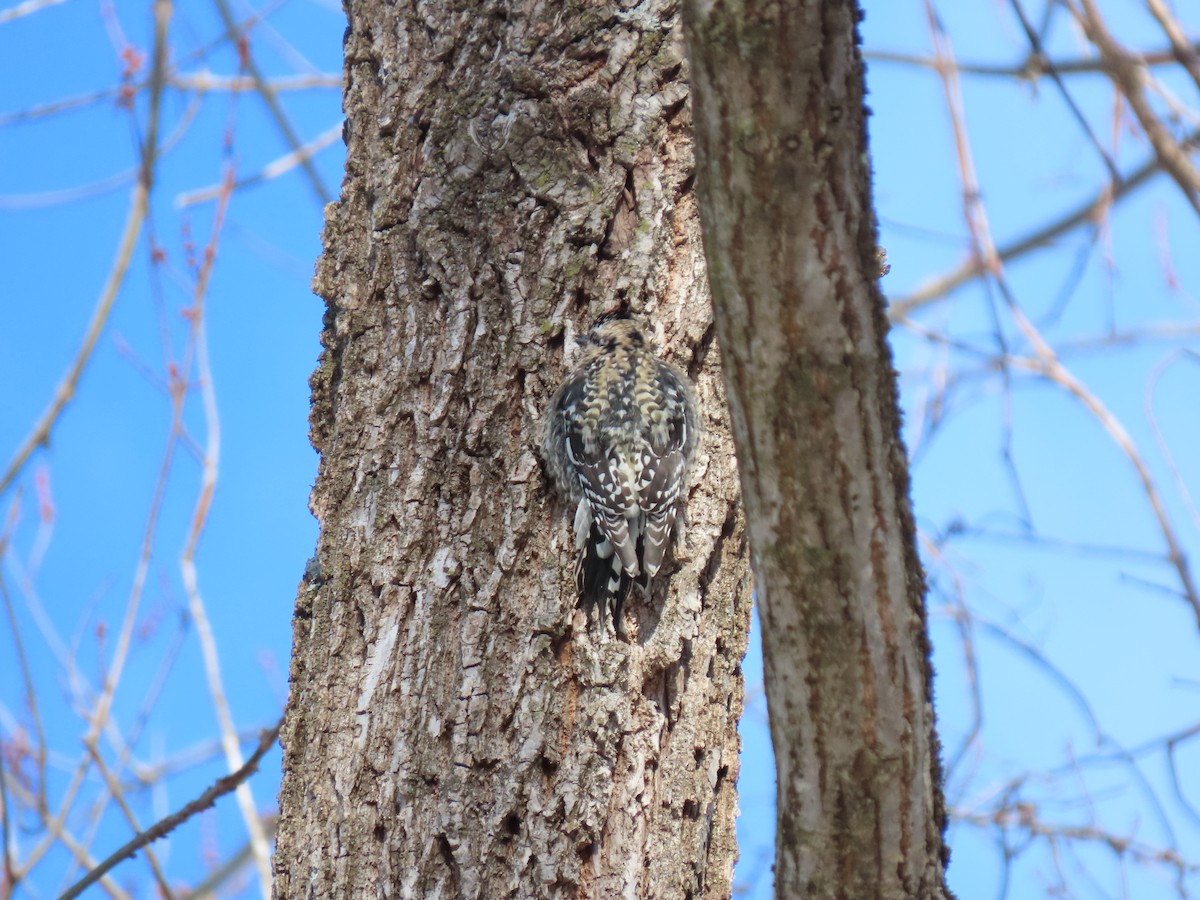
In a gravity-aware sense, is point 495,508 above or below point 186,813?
above

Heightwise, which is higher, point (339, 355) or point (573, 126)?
point (573, 126)

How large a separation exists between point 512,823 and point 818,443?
107 cm

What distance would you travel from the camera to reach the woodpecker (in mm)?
2287

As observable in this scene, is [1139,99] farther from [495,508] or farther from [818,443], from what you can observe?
[495,508]

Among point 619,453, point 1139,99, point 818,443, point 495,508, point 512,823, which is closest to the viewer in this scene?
point 1139,99

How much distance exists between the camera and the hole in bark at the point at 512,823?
211cm

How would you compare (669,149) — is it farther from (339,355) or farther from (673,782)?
(673,782)

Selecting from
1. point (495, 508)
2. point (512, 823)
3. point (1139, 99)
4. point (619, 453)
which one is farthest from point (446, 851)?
point (1139, 99)

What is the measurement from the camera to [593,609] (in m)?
2.25

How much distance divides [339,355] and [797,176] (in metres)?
1.43

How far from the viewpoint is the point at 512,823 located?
6.93 feet

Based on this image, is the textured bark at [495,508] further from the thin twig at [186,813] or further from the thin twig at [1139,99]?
the thin twig at [1139,99]

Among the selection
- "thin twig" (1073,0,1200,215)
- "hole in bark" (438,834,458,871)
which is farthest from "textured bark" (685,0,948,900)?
"hole in bark" (438,834,458,871)

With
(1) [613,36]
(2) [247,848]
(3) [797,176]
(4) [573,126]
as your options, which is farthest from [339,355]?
(2) [247,848]
